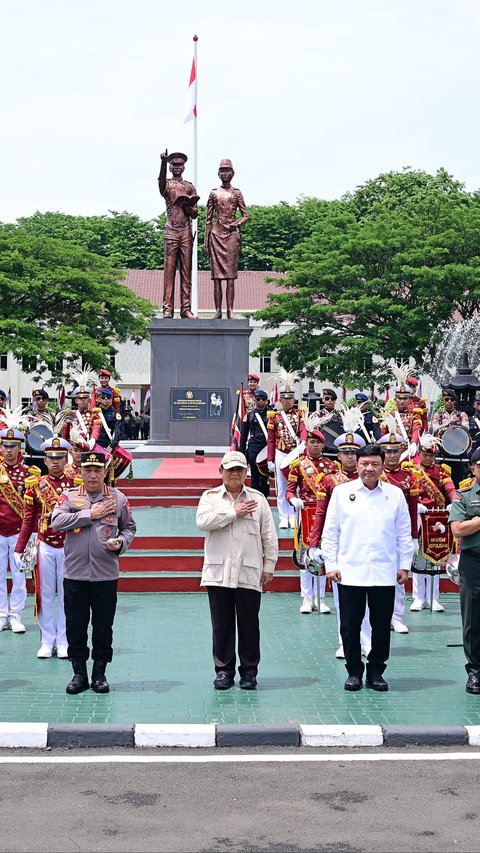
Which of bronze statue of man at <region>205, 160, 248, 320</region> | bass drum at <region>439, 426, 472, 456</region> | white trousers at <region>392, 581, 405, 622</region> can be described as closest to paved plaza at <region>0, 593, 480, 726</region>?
white trousers at <region>392, 581, 405, 622</region>

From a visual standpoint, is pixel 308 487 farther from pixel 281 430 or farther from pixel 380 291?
pixel 380 291

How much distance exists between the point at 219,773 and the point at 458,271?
3588 centimetres

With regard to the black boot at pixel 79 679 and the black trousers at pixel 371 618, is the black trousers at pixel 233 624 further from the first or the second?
the black boot at pixel 79 679

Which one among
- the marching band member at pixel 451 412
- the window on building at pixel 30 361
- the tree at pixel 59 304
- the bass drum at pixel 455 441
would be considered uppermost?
the tree at pixel 59 304

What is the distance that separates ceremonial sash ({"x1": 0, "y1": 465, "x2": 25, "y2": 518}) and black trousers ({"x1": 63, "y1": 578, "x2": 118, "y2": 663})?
2560 mm

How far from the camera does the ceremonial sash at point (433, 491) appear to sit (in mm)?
12203

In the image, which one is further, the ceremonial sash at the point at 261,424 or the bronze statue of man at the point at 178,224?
the bronze statue of man at the point at 178,224

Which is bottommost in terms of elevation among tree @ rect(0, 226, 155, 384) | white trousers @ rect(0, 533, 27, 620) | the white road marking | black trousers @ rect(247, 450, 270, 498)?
the white road marking

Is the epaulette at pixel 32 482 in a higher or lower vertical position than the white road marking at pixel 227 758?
higher

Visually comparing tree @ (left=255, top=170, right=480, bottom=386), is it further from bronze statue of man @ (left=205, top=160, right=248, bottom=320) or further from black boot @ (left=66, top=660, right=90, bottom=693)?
black boot @ (left=66, top=660, right=90, bottom=693)

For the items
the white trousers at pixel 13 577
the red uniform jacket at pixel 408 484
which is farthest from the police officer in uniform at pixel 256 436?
the white trousers at pixel 13 577

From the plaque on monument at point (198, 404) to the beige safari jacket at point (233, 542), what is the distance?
1622cm

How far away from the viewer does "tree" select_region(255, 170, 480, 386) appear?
42031mm

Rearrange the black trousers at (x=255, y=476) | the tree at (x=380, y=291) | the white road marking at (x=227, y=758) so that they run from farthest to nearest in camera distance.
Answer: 1. the tree at (x=380, y=291)
2. the black trousers at (x=255, y=476)
3. the white road marking at (x=227, y=758)
